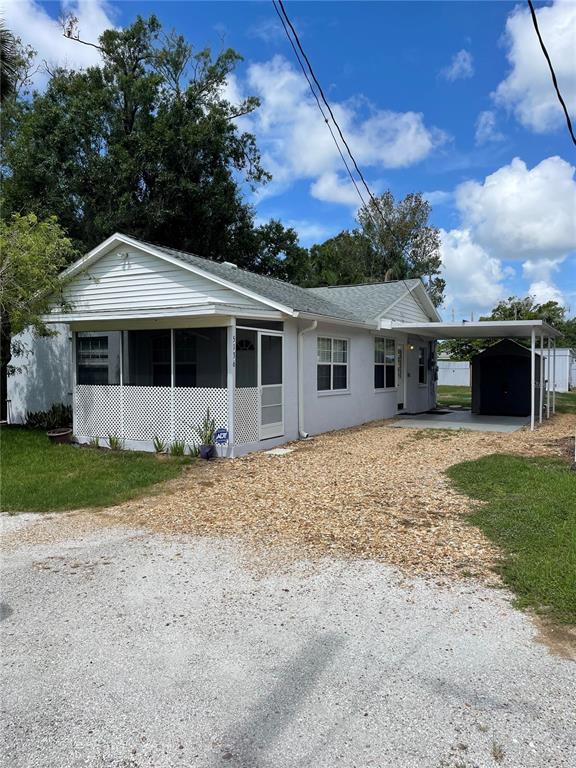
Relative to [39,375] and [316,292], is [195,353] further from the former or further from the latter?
[316,292]

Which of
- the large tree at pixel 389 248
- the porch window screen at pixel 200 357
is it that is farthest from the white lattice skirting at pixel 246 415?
the large tree at pixel 389 248

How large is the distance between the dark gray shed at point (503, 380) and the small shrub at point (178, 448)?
34.5 ft

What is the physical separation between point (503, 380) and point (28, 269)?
1346 centimetres

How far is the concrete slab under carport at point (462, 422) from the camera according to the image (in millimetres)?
13773

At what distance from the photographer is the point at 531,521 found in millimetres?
5531

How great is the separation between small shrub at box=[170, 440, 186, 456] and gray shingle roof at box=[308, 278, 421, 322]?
6110 millimetres

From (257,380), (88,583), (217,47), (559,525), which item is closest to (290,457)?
(257,380)

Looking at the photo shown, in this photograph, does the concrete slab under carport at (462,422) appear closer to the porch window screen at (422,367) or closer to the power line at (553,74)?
the porch window screen at (422,367)

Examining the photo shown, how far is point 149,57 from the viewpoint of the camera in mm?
22938

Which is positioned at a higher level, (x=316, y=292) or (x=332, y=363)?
(x=316, y=292)

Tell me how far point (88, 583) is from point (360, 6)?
8.42 meters

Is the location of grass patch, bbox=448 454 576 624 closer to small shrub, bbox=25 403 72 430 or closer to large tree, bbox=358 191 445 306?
small shrub, bbox=25 403 72 430

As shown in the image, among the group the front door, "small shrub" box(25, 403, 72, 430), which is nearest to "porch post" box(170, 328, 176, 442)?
"small shrub" box(25, 403, 72, 430)

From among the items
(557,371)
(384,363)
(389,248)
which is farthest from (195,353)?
(389,248)
